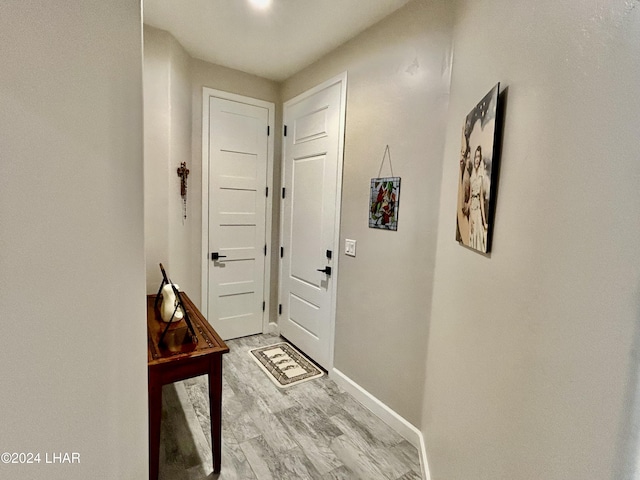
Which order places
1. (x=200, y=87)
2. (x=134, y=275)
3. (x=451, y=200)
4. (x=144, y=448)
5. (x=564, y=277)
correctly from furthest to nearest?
(x=200, y=87), (x=451, y=200), (x=144, y=448), (x=134, y=275), (x=564, y=277)

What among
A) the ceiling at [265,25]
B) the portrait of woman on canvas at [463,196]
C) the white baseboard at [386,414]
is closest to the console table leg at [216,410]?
the white baseboard at [386,414]

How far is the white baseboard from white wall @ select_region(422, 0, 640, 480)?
72 cm

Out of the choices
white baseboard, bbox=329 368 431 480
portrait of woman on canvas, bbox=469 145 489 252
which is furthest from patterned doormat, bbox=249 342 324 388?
portrait of woman on canvas, bbox=469 145 489 252

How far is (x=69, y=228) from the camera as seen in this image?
68 centimetres

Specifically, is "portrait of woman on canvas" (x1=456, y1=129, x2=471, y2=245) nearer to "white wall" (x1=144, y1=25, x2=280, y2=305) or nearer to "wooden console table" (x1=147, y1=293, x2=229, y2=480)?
"wooden console table" (x1=147, y1=293, x2=229, y2=480)

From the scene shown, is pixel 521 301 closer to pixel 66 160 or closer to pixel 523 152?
pixel 523 152

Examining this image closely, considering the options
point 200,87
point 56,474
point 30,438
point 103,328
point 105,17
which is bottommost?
point 56,474

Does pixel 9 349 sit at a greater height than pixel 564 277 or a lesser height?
lesser

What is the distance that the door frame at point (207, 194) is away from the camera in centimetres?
276

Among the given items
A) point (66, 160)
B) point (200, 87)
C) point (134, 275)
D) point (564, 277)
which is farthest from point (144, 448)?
point (200, 87)

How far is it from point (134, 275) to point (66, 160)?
356 mm

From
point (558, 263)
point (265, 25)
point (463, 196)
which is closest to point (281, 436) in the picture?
point (463, 196)

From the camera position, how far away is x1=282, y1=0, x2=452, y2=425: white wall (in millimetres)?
1712

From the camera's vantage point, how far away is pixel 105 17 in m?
0.74
